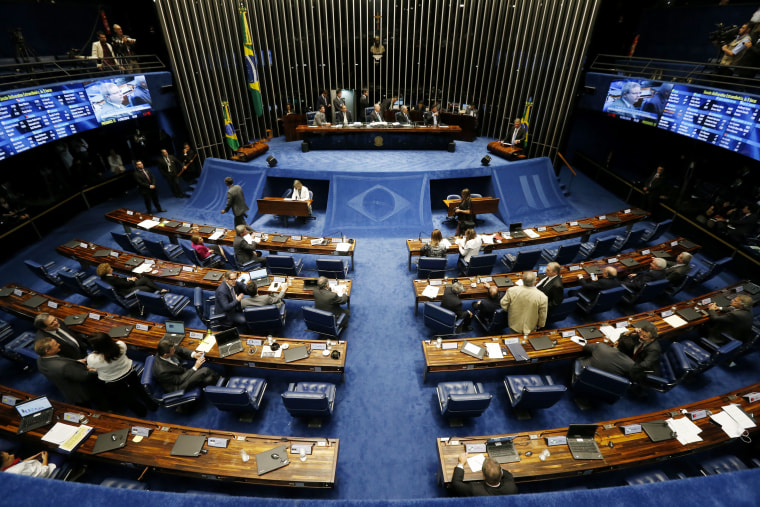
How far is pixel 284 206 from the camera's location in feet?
33.6

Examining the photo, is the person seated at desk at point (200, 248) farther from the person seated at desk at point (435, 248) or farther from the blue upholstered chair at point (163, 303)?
the person seated at desk at point (435, 248)

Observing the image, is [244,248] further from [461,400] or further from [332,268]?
[461,400]

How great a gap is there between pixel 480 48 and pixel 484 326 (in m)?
12.7

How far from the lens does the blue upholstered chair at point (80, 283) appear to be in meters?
7.08

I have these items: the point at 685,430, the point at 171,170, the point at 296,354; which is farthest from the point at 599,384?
the point at 171,170

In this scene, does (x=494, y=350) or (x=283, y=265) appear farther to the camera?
(x=283, y=265)

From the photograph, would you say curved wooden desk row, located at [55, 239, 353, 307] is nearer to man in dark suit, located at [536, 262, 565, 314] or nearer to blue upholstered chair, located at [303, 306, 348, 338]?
blue upholstered chair, located at [303, 306, 348, 338]

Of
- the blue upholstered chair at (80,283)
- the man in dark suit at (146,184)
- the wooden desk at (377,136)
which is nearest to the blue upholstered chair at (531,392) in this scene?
the blue upholstered chair at (80,283)

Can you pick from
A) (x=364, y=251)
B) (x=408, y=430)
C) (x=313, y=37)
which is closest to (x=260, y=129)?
(x=313, y=37)

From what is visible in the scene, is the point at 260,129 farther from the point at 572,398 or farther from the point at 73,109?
the point at 572,398

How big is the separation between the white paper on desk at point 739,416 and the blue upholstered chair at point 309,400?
527 cm

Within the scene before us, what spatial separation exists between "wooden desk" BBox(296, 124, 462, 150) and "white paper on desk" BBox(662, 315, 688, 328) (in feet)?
30.7

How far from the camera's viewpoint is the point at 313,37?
14.7 m

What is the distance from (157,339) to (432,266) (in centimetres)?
525
